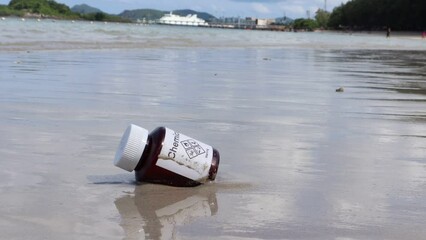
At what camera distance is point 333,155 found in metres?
5.22

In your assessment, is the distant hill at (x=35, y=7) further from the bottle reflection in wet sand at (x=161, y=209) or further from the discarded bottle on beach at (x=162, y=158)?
the bottle reflection in wet sand at (x=161, y=209)

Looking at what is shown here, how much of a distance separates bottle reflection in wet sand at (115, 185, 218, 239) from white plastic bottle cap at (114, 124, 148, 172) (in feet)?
0.50

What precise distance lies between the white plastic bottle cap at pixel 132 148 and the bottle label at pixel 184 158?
0.12 m

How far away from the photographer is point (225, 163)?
4863mm

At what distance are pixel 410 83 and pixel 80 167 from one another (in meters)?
8.56

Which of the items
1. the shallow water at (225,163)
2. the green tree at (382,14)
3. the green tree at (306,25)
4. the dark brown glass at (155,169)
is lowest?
the green tree at (306,25)

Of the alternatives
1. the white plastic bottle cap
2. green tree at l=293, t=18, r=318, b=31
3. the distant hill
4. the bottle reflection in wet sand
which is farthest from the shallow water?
green tree at l=293, t=18, r=318, b=31

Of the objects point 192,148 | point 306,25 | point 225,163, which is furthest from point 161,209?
point 306,25

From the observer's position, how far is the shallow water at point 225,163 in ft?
11.1

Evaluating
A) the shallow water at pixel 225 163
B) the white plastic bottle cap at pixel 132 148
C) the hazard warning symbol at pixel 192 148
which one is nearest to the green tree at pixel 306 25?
the shallow water at pixel 225 163

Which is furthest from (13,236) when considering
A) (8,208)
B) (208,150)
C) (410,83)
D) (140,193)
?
(410,83)

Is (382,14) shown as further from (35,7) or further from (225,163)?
(225,163)

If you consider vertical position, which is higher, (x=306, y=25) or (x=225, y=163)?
(x=225, y=163)

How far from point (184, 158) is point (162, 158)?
12cm
